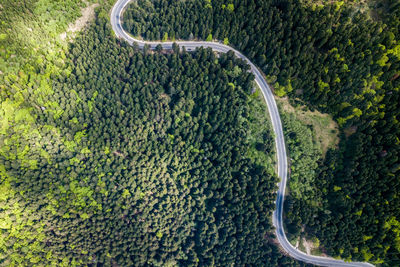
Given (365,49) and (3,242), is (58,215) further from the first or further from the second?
(365,49)

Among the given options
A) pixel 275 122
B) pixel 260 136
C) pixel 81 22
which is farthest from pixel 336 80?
pixel 81 22

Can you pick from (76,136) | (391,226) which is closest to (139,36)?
(76,136)

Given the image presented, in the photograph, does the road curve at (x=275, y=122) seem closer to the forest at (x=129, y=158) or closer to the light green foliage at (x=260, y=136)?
the light green foliage at (x=260, y=136)

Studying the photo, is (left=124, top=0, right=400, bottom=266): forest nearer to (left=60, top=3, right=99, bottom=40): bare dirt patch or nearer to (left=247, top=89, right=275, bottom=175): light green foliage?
(left=247, top=89, right=275, bottom=175): light green foliage

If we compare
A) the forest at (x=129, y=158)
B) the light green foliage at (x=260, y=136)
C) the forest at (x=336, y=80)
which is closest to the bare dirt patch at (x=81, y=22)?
the forest at (x=129, y=158)

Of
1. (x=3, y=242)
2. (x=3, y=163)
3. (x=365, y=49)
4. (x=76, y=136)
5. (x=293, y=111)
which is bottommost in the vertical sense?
(x=3, y=242)

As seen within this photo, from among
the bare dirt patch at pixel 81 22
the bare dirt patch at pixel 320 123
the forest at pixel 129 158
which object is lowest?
the forest at pixel 129 158
